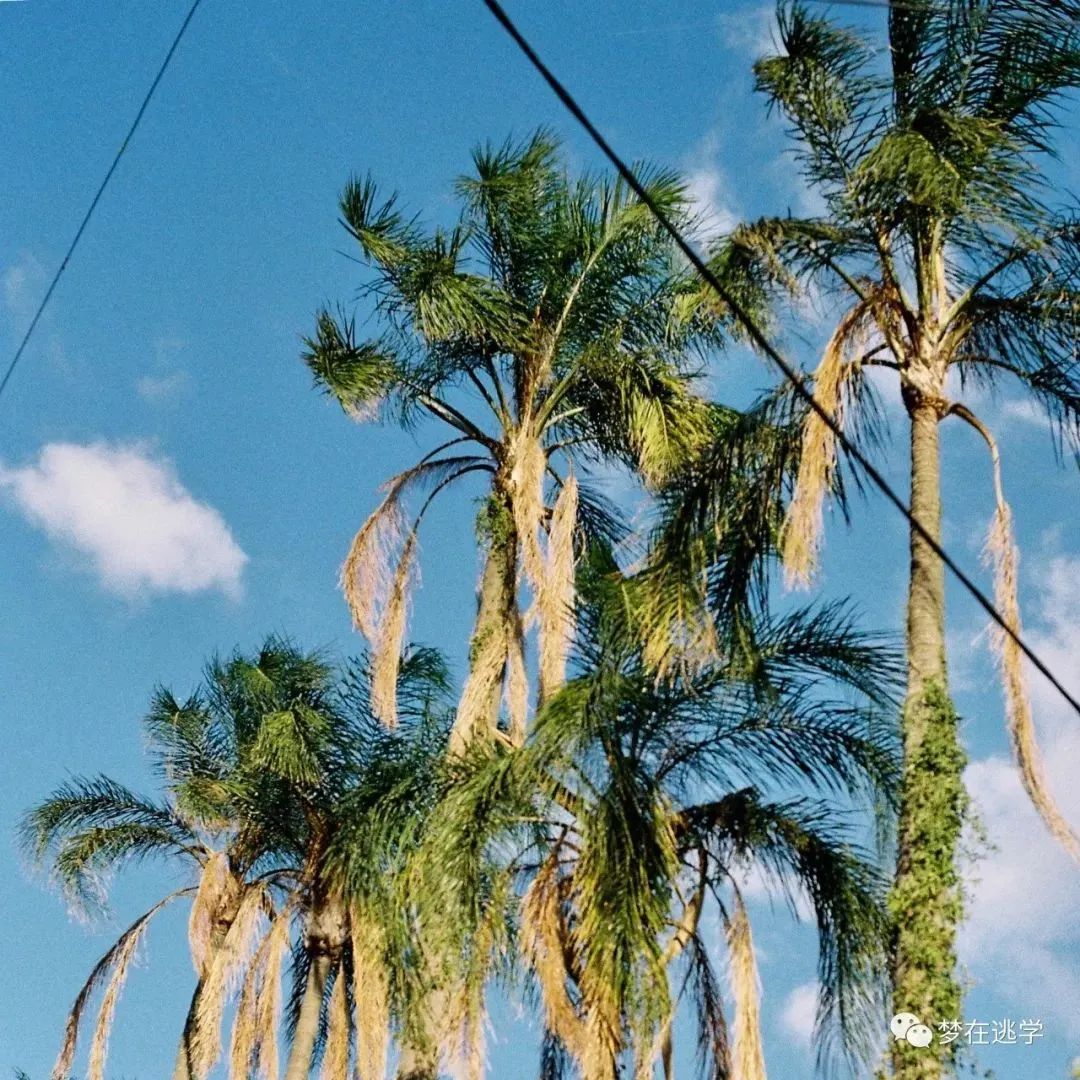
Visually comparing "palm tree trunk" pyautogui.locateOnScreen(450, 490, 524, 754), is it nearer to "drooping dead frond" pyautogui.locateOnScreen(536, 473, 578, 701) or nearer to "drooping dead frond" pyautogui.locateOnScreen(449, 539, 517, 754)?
"drooping dead frond" pyautogui.locateOnScreen(449, 539, 517, 754)

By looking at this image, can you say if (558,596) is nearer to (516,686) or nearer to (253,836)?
(516,686)

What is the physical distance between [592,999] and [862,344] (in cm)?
407

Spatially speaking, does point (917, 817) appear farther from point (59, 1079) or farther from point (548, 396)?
point (59, 1079)

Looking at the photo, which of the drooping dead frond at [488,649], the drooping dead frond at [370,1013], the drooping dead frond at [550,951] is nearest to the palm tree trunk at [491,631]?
the drooping dead frond at [488,649]

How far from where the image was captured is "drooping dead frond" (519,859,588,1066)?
9.84 metres

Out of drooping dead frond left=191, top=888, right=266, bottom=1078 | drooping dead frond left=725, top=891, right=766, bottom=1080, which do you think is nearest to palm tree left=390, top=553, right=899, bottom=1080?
drooping dead frond left=725, top=891, right=766, bottom=1080

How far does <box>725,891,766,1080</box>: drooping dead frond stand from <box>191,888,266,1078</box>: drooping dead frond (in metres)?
5.87

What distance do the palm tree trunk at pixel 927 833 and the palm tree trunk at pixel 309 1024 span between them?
800cm

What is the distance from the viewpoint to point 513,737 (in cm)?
1159

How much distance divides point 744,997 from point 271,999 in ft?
20.0

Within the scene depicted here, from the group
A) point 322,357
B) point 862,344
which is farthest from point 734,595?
point 322,357

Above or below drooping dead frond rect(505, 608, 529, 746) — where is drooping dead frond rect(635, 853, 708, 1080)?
below

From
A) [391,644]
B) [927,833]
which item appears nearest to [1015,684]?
→ [927,833]

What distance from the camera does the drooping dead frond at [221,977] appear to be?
14344 millimetres
